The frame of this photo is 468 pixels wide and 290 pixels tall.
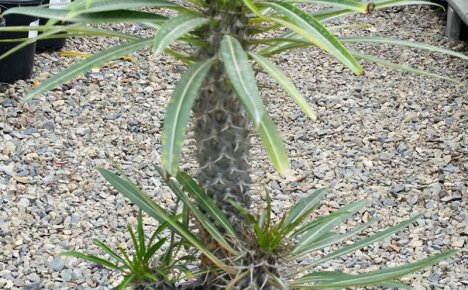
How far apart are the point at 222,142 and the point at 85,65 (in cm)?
37

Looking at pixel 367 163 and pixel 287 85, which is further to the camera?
pixel 367 163

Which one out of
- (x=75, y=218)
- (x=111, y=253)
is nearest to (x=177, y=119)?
(x=111, y=253)

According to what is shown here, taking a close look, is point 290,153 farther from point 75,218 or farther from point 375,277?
point 375,277

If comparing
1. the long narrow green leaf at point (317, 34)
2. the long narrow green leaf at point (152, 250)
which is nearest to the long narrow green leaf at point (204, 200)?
the long narrow green leaf at point (152, 250)

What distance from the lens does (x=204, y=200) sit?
1.77m

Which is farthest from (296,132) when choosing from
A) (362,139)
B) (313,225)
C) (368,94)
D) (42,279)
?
(313,225)

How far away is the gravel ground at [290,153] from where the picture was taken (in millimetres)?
3162

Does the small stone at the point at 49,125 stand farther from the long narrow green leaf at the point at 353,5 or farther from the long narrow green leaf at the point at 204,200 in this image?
the long narrow green leaf at the point at 353,5

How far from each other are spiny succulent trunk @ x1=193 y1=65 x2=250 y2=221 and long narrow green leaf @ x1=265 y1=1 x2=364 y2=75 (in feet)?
0.82

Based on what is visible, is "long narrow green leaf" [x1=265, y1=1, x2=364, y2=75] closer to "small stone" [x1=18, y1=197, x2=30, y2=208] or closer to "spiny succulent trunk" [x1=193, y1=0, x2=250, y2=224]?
"spiny succulent trunk" [x1=193, y1=0, x2=250, y2=224]

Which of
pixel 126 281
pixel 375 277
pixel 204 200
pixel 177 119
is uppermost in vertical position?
pixel 177 119

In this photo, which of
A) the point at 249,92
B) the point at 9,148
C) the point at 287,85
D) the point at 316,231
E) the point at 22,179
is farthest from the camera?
the point at 9,148

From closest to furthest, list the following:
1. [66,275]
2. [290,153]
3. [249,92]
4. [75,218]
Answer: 1. [249,92]
2. [66,275]
3. [75,218]
4. [290,153]

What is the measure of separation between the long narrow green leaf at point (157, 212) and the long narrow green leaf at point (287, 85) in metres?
0.43
